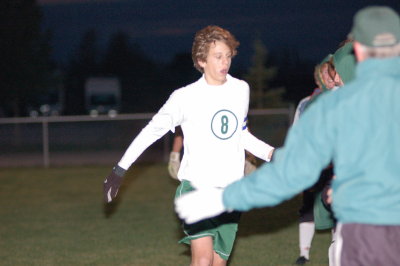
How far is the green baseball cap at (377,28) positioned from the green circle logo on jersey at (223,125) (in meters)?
2.12

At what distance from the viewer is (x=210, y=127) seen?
4824 mm

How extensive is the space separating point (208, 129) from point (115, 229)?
4.68 m

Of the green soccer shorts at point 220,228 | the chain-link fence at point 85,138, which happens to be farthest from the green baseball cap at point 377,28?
the chain-link fence at point 85,138

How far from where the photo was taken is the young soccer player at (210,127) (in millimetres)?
4820

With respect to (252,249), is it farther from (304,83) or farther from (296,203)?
(304,83)

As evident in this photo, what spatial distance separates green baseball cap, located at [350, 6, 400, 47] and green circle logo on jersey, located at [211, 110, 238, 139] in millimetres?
2118

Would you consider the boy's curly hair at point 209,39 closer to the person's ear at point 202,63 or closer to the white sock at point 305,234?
the person's ear at point 202,63

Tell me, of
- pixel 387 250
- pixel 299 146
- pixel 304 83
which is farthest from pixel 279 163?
pixel 304 83

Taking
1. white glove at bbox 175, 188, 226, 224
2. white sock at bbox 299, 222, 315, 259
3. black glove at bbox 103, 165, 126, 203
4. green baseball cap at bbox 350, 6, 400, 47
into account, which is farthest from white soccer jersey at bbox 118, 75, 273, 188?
white sock at bbox 299, 222, 315, 259

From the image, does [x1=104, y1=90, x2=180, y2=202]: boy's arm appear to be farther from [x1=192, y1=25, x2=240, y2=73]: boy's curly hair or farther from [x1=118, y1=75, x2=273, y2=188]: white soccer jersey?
[x1=192, y1=25, x2=240, y2=73]: boy's curly hair

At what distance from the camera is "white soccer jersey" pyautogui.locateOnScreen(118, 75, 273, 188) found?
15.8ft

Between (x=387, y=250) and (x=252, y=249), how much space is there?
5.16m

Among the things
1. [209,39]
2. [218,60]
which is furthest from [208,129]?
[209,39]

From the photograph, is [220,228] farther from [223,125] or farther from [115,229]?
[115,229]
